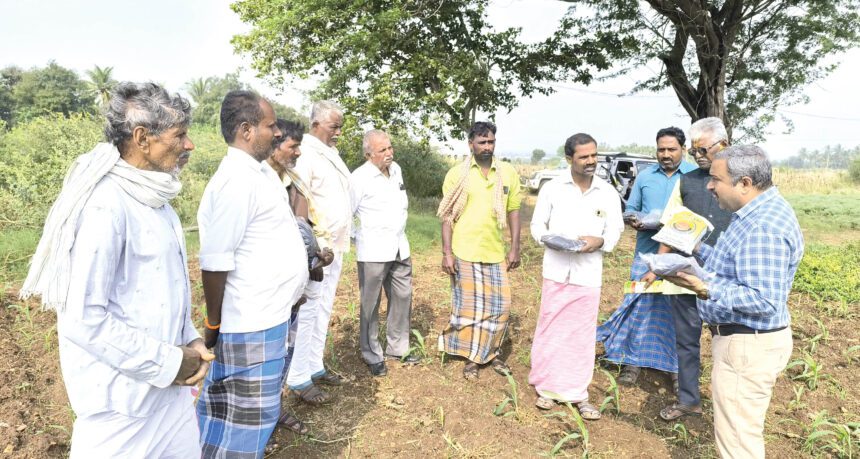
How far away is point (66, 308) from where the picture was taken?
4.54ft

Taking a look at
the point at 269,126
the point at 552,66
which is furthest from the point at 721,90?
the point at 269,126

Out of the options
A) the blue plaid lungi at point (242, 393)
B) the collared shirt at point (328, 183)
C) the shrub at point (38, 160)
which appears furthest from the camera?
the shrub at point (38, 160)

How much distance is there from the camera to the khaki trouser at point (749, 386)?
212 centimetres

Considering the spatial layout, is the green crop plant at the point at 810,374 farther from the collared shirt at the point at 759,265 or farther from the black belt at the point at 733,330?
the collared shirt at the point at 759,265

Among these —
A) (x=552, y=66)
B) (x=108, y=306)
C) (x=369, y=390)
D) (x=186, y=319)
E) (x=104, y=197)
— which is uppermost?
(x=552, y=66)

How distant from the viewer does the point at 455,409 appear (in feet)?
10.5

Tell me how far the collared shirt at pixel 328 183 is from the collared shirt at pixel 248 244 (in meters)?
1.00

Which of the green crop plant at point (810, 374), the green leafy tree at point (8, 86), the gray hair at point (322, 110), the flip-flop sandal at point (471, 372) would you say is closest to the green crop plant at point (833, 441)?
the green crop plant at point (810, 374)

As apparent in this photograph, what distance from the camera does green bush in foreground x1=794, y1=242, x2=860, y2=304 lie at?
17.5ft

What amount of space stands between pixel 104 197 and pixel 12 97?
50071 mm

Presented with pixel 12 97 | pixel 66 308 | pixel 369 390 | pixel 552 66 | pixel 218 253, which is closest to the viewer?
pixel 66 308

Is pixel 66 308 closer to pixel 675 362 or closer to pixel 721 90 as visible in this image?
pixel 675 362

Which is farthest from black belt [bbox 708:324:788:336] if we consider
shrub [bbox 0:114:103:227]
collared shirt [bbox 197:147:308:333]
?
shrub [bbox 0:114:103:227]

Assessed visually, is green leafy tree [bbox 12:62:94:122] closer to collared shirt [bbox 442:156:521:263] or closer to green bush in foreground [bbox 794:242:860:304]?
collared shirt [bbox 442:156:521:263]
